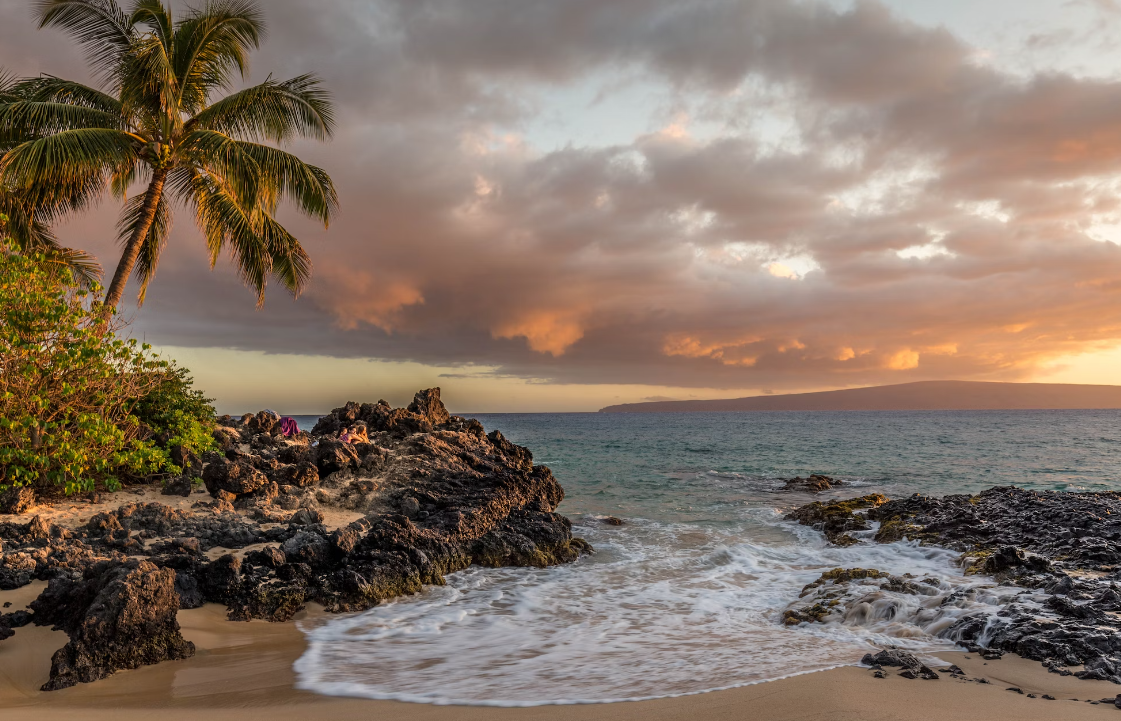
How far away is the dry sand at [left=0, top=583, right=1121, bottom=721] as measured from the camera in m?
4.57

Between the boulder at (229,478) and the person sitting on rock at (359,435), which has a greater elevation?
the person sitting on rock at (359,435)

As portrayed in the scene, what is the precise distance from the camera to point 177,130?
15094 millimetres

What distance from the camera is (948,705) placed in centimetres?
468

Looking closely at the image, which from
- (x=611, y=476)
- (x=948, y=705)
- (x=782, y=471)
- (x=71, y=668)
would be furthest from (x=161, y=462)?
(x=782, y=471)

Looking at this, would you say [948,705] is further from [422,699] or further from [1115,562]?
[1115,562]

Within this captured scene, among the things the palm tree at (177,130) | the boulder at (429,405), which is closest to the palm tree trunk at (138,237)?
the palm tree at (177,130)

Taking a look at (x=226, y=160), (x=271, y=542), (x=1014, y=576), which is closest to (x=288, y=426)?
(x=226, y=160)

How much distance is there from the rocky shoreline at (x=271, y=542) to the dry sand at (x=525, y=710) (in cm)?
32

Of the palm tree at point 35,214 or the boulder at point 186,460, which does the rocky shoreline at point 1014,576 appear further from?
the palm tree at point 35,214

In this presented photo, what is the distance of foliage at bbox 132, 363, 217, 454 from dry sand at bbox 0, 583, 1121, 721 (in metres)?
6.72

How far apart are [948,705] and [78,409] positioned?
12.7 m

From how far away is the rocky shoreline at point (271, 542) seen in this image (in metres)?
5.82

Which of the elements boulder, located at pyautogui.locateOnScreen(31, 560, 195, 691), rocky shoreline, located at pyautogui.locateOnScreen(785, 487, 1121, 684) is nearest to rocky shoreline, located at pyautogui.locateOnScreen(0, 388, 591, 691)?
boulder, located at pyautogui.locateOnScreen(31, 560, 195, 691)

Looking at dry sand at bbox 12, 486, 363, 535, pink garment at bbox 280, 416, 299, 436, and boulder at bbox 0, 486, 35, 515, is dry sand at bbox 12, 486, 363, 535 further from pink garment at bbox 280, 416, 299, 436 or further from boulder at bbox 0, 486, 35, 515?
pink garment at bbox 280, 416, 299, 436
